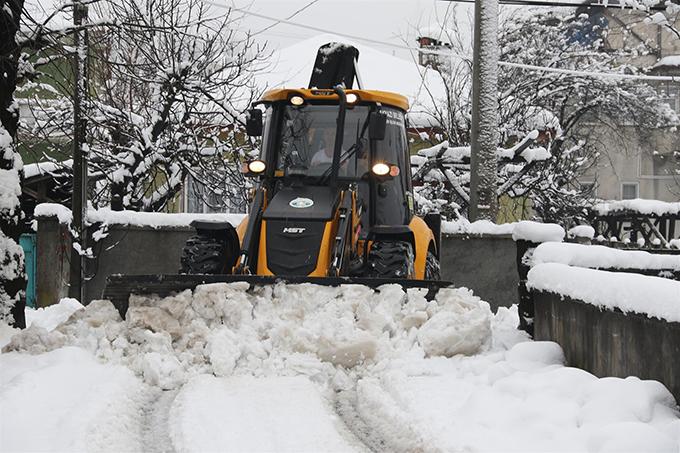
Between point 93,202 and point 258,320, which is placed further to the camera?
point 93,202

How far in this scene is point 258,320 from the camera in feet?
26.6

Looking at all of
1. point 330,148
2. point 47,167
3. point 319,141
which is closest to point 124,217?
point 47,167

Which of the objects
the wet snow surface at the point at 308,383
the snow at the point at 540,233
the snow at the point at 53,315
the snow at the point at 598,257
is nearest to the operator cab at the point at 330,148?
the snow at the point at 540,233

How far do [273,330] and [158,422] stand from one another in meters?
1.87

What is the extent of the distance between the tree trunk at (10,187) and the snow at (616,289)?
5.13m

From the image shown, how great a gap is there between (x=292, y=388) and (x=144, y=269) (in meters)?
8.78

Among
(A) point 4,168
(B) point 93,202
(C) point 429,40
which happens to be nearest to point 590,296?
(A) point 4,168

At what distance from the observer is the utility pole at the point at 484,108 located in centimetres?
1469

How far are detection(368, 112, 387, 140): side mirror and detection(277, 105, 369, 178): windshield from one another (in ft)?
1.82

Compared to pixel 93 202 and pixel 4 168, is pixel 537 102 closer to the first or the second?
pixel 93 202

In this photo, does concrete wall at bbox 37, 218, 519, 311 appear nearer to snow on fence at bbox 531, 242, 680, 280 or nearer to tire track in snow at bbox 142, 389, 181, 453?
snow on fence at bbox 531, 242, 680, 280

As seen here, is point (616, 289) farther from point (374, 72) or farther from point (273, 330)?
point (374, 72)

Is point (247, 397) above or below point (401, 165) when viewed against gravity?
below

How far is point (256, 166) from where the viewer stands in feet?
33.4
